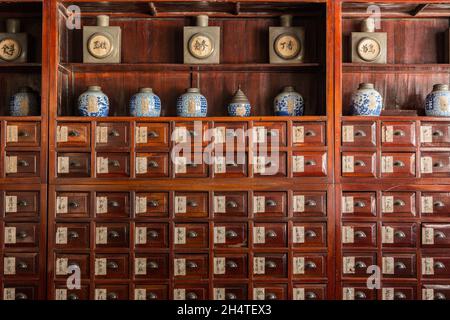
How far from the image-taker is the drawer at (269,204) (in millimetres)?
3324

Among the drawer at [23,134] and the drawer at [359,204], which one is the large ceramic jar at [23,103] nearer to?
the drawer at [23,134]

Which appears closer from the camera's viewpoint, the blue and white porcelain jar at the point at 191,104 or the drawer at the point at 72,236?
the drawer at the point at 72,236

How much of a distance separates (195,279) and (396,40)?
225 cm

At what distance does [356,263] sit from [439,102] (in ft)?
3.97

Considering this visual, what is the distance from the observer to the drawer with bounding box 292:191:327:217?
3326mm

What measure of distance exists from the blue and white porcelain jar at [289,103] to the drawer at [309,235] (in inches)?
30.6

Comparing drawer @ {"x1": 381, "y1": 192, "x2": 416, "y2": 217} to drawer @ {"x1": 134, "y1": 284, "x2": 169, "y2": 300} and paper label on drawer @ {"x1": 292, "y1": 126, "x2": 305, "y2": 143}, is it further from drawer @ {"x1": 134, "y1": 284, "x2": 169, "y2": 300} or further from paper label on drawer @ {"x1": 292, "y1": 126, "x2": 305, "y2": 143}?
drawer @ {"x1": 134, "y1": 284, "x2": 169, "y2": 300}

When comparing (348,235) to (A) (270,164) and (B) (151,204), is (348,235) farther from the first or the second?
(B) (151,204)

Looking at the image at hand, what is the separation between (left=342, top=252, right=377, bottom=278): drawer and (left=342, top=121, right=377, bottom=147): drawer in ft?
2.35

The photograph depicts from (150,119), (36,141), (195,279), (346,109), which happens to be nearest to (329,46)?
(346,109)

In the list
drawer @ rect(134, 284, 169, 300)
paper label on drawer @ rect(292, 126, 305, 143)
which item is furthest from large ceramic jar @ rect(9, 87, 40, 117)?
paper label on drawer @ rect(292, 126, 305, 143)

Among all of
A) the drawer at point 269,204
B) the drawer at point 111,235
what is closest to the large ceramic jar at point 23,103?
the drawer at point 111,235

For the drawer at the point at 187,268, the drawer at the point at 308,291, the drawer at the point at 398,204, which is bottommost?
the drawer at the point at 308,291

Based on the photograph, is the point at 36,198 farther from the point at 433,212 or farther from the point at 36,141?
the point at 433,212
